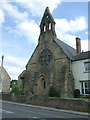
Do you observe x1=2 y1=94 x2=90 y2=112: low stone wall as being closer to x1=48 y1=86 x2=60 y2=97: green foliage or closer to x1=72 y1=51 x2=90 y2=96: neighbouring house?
x1=48 y1=86 x2=60 y2=97: green foliage

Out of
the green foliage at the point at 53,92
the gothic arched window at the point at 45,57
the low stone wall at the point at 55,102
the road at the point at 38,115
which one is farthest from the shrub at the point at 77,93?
the road at the point at 38,115

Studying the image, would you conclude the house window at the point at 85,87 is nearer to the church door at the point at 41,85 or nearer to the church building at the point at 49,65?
the church building at the point at 49,65

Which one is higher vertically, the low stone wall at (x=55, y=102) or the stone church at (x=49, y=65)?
the stone church at (x=49, y=65)

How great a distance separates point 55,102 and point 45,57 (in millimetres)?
11759

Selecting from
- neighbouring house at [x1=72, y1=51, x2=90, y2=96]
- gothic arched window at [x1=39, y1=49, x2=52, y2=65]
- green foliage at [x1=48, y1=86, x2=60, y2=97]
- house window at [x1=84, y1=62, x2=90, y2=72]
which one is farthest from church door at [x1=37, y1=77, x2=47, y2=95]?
house window at [x1=84, y1=62, x2=90, y2=72]

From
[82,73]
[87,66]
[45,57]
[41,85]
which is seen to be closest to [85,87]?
[82,73]

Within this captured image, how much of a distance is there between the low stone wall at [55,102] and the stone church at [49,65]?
15.6 feet

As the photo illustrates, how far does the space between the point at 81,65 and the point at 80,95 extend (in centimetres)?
467

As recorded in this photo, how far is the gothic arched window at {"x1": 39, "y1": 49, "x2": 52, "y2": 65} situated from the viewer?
103ft

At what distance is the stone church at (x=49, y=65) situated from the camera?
2800 cm

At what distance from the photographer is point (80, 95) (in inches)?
1061

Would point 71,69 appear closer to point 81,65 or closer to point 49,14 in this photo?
point 81,65

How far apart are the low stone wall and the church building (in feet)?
15.5

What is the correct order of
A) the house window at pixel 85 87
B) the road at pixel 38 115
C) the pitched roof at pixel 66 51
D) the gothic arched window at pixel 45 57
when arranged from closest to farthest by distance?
the road at pixel 38 115 → the house window at pixel 85 87 → the pitched roof at pixel 66 51 → the gothic arched window at pixel 45 57
